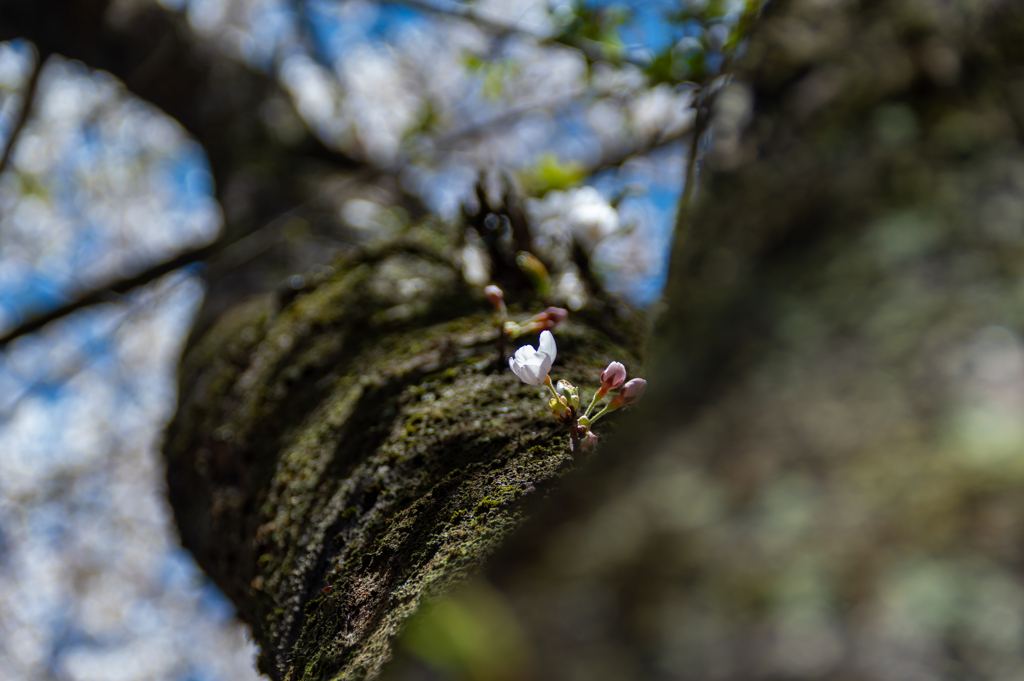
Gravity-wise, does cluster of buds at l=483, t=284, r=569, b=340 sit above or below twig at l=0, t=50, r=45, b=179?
above

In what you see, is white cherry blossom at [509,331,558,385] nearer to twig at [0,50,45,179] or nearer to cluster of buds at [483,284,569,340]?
cluster of buds at [483,284,569,340]

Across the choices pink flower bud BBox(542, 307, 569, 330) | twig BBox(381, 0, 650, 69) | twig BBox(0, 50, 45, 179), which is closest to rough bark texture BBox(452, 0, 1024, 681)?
pink flower bud BBox(542, 307, 569, 330)

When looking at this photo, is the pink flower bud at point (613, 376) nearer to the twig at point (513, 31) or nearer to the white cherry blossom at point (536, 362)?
the white cherry blossom at point (536, 362)

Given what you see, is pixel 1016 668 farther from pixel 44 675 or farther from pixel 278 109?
pixel 44 675

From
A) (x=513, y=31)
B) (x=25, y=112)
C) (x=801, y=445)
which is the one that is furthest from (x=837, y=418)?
(x=25, y=112)

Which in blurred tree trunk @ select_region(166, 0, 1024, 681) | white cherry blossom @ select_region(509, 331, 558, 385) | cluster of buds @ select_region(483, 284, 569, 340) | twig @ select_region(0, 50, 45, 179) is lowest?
twig @ select_region(0, 50, 45, 179)

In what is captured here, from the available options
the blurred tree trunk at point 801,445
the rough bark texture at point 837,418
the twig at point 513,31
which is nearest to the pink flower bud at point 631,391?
the blurred tree trunk at point 801,445
